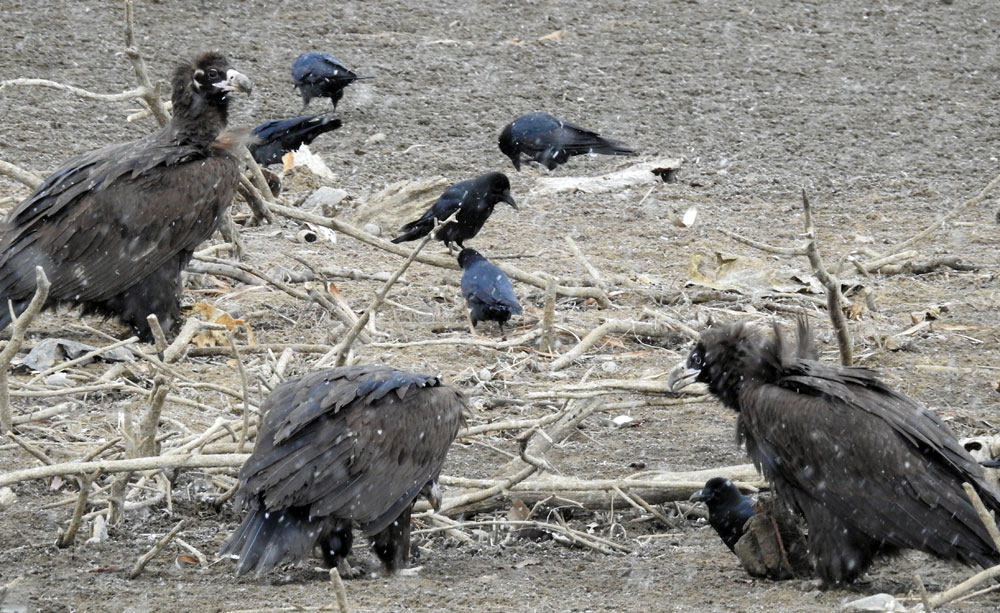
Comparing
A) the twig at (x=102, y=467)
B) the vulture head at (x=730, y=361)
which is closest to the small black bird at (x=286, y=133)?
the vulture head at (x=730, y=361)

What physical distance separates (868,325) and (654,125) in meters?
5.25

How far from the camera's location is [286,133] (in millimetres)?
9633

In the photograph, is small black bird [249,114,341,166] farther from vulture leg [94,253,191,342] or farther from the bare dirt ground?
vulture leg [94,253,191,342]

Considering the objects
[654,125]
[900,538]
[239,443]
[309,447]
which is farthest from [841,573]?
[654,125]

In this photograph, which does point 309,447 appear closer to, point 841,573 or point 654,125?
point 841,573

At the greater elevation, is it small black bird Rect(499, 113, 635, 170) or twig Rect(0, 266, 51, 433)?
twig Rect(0, 266, 51, 433)

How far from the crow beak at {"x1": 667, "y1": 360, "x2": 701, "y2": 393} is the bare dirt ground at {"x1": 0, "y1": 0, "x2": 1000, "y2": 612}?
0.60 meters

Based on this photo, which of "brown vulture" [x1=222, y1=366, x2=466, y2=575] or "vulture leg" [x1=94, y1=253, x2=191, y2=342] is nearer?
"brown vulture" [x1=222, y1=366, x2=466, y2=575]

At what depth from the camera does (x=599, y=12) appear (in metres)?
15.2

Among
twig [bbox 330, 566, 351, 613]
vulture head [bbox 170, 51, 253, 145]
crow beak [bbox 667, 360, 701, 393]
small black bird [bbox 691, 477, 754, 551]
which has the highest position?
vulture head [bbox 170, 51, 253, 145]

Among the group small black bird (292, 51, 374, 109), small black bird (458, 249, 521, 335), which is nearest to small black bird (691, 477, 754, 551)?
small black bird (458, 249, 521, 335)

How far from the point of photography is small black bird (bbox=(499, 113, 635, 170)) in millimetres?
10672

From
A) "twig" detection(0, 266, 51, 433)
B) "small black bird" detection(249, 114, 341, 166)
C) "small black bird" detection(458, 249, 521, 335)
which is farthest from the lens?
"small black bird" detection(249, 114, 341, 166)

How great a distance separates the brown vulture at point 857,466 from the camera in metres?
4.67
